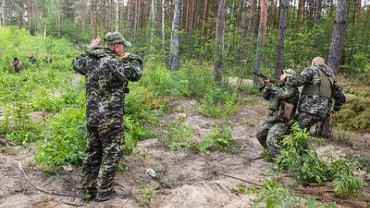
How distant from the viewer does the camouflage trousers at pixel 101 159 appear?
4.85 metres

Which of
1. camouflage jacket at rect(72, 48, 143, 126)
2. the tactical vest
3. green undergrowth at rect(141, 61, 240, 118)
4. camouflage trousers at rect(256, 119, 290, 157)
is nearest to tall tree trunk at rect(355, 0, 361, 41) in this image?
green undergrowth at rect(141, 61, 240, 118)

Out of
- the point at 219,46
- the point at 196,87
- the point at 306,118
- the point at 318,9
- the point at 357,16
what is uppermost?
the point at 318,9

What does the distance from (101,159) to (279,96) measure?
342cm

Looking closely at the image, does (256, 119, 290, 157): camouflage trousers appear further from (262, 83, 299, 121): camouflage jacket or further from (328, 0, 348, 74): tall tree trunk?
(328, 0, 348, 74): tall tree trunk

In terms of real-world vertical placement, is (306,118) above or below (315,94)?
below

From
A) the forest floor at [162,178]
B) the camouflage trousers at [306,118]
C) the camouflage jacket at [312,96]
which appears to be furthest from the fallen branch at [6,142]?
the camouflage trousers at [306,118]

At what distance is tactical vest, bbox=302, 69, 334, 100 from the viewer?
661 centimetres

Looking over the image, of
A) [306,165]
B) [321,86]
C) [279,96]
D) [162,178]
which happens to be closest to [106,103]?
[162,178]

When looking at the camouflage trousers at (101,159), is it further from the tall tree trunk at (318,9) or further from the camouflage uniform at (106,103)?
the tall tree trunk at (318,9)

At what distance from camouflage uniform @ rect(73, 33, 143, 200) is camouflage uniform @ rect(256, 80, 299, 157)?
9.42 ft

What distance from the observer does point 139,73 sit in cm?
474

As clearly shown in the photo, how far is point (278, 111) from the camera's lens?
6859 mm

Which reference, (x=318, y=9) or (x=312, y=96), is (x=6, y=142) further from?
(x=318, y=9)

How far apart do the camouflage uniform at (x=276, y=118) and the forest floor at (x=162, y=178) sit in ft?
1.41
